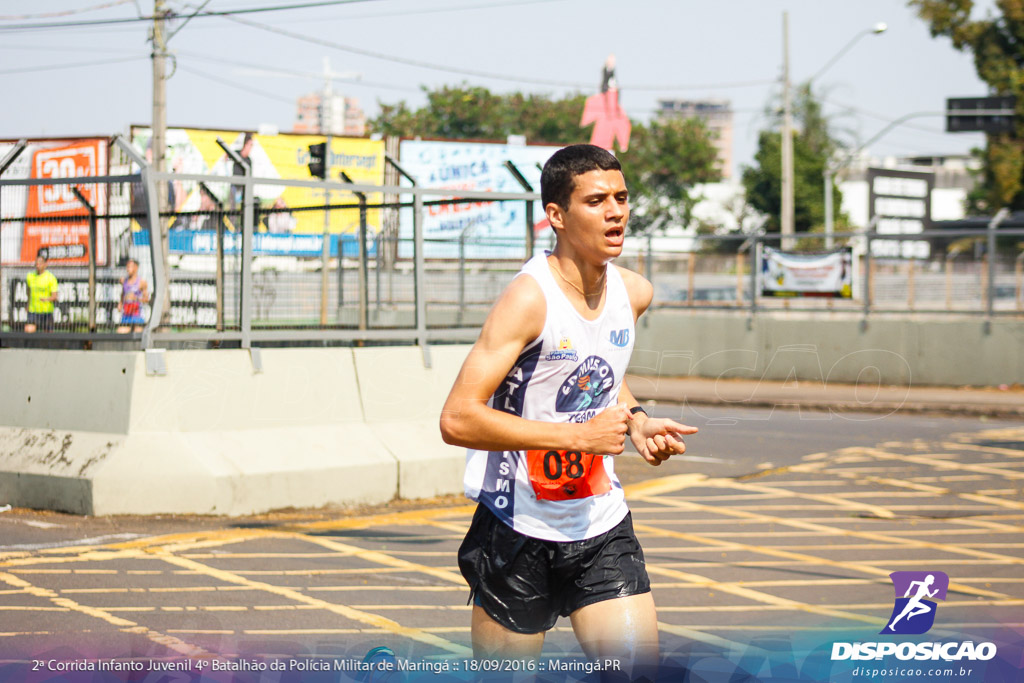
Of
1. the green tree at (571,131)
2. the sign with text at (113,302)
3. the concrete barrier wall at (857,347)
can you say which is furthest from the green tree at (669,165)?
the sign with text at (113,302)

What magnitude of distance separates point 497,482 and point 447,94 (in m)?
71.4

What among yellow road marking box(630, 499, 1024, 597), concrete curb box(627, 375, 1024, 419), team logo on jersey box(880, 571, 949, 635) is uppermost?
team logo on jersey box(880, 571, 949, 635)

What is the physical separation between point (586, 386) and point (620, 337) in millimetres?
197

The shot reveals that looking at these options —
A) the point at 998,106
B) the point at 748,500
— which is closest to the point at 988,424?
the point at 748,500

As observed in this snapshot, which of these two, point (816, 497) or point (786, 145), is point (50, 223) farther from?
point (786, 145)

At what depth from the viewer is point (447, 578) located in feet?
24.5

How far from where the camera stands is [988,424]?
17.4 meters

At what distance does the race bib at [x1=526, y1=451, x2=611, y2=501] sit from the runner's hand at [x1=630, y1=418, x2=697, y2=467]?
1.23 feet

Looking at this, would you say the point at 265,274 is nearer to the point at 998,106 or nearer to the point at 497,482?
the point at 497,482

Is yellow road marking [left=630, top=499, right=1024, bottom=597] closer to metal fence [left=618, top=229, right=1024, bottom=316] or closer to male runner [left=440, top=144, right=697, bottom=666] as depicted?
male runner [left=440, top=144, right=697, bottom=666]

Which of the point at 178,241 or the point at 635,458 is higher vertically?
the point at 178,241

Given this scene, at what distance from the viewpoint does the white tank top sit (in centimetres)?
365

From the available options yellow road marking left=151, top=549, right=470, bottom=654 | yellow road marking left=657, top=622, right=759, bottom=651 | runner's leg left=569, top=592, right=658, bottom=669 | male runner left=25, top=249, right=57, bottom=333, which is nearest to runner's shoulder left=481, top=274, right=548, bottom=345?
runner's leg left=569, top=592, right=658, bottom=669

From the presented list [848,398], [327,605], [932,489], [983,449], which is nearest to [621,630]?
[327,605]
